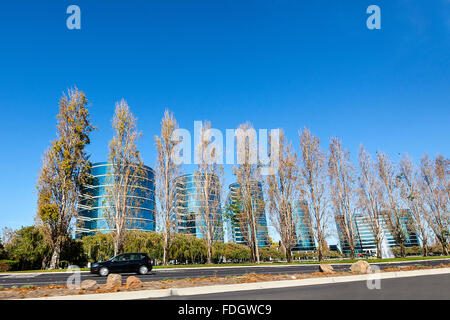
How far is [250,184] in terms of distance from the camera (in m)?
31.9

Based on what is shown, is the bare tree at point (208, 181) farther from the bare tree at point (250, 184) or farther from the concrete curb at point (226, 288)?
the concrete curb at point (226, 288)

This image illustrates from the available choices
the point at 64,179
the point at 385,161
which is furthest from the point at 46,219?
the point at 385,161

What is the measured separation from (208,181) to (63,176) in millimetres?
15864

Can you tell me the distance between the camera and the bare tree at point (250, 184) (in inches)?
1250

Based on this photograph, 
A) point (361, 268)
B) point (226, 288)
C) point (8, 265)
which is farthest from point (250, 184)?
point (8, 265)

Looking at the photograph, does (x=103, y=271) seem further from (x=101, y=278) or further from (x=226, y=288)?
(x=226, y=288)

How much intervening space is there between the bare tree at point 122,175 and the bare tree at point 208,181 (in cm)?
724

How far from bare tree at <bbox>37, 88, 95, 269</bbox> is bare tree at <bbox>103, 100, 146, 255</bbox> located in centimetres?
354

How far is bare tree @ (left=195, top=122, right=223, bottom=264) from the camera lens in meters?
32.0

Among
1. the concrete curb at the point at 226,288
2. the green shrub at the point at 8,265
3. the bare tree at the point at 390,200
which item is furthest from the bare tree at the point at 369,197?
the green shrub at the point at 8,265

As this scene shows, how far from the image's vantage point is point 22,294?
24.7ft

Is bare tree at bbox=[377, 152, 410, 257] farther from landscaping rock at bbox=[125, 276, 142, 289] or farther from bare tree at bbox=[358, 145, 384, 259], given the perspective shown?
landscaping rock at bbox=[125, 276, 142, 289]
